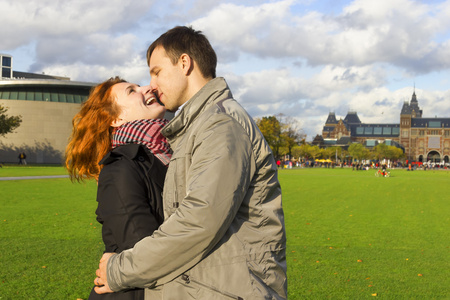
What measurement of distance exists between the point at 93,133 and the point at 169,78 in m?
0.59

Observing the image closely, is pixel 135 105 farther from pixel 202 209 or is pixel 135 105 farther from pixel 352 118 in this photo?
pixel 352 118

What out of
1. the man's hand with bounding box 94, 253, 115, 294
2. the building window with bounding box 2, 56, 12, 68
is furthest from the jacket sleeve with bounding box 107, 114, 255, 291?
the building window with bounding box 2, 56, 12, 68

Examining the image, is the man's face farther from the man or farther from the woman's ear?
the man

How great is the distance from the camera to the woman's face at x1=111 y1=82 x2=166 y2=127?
2.50 metres

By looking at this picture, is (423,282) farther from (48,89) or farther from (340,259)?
(48,89)

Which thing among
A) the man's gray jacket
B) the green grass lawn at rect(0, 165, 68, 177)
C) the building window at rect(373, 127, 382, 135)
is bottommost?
the green grass lawn at rect(0, 165, 68, 177)

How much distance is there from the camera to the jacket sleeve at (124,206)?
199cm

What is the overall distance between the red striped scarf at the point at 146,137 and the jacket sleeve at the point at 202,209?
0.49 metres

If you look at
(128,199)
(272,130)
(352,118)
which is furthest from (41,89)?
(352,118)

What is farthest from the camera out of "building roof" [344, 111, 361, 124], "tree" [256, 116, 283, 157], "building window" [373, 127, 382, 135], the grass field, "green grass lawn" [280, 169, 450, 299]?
"building roof" [344, 111, 361, 124]

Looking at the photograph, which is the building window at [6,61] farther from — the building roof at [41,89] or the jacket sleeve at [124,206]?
the jacket sleeve at [124,206]

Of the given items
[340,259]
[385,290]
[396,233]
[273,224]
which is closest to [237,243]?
[273,224]

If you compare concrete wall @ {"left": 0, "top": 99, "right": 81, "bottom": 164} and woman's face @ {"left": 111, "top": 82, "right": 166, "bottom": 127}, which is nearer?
woman's face @ {"left": 111, "top": 82, "right": 166, "bottom": 127}

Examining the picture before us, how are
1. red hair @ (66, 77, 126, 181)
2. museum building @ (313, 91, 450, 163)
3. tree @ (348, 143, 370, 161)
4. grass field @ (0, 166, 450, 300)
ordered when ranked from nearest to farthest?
red hair @ (66, 77, 126, 181)
grass field @ (0, 166, 450, 300)
tree @ (348, 143, 370, 161)
museum building @ (313, 91, 450, 163)
